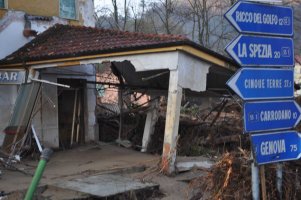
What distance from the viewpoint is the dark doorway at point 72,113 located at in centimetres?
1692

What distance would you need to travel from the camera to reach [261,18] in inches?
239

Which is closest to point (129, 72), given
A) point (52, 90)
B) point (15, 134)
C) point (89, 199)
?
point (52, 90)

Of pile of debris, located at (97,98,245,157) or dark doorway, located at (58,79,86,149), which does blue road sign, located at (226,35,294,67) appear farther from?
dark doorway, located at (58,79,86,149)

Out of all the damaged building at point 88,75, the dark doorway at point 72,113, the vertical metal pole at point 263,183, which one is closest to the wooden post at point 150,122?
the damaged building at point 88,75

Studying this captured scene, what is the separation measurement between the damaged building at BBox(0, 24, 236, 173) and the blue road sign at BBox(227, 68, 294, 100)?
498 cm

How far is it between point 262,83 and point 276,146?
2.65 ft

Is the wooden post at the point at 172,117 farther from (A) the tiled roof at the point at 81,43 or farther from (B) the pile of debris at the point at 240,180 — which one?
(B) the pile of debris at the point at 240,180

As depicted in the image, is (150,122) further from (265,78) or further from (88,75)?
(265,78)

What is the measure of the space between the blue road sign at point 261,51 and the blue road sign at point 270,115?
477 mm

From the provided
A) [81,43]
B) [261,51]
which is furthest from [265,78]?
[81,43]

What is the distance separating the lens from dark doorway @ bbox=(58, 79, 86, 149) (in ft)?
55.5

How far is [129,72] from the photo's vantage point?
1689cm

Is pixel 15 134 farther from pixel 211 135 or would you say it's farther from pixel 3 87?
pixel 211 135

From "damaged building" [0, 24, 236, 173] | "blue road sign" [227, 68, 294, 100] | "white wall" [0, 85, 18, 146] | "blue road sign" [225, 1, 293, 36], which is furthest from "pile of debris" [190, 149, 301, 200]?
"white wall" [0, 85, 18, 146]
